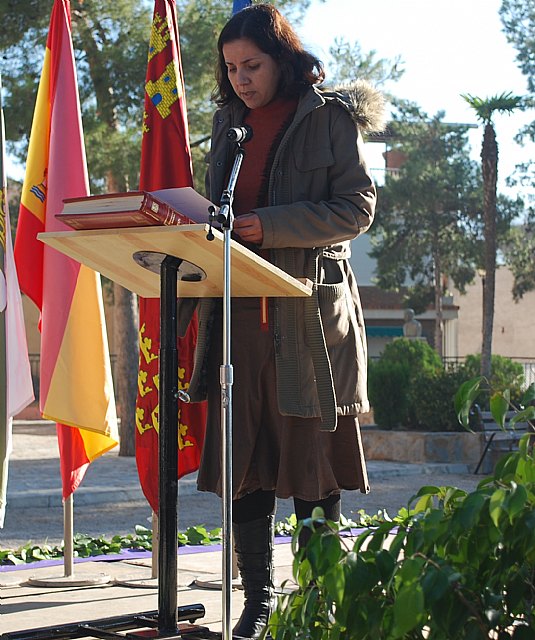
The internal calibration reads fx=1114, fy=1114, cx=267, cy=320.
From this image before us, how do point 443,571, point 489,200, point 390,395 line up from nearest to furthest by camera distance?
1. point 443,571
2. point 390,395
3. point 489,200

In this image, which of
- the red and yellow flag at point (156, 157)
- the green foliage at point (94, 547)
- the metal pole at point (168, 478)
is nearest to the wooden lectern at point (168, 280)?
the metal pole at point (168, 478)

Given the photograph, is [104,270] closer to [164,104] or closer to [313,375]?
[313,375]

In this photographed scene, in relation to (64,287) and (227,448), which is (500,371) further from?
(227,448)

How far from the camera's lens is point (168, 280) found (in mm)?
3191

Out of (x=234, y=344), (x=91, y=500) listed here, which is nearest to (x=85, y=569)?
(x=234, y=344)

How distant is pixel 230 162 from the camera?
3855mm

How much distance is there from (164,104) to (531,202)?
24798 mm

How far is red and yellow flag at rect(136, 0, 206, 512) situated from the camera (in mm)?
4758

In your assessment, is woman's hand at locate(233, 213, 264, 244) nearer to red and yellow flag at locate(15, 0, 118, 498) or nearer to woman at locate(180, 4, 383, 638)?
woman at locate(180, 4, 383, 638)

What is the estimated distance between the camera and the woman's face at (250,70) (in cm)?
362

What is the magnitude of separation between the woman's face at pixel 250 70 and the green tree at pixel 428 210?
24.8 m

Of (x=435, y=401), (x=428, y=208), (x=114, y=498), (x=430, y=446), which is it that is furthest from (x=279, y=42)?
(x=428, y=208)

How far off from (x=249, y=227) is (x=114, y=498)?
8.90 meters

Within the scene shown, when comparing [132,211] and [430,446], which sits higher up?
[132,211]
